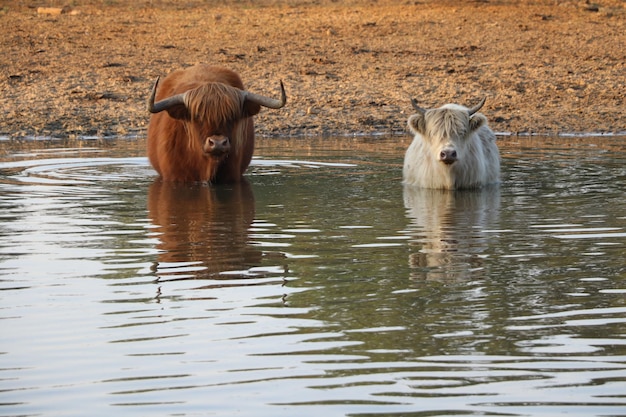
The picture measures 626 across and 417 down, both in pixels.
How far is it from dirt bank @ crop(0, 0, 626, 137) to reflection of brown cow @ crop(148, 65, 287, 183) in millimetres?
4107

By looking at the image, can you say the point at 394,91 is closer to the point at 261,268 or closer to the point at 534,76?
the point at 534,76

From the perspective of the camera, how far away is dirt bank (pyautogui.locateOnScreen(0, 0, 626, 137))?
582 inches

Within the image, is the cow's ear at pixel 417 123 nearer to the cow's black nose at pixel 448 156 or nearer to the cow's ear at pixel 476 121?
the cow's ear at pixel 476 121

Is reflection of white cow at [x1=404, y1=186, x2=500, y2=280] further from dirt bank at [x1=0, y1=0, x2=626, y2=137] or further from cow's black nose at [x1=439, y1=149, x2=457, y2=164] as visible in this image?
dirt bank at [x1=0, y1=0, x2=626, y2=137]

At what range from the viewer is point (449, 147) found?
9.48m

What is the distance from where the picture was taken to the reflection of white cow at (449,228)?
19.2 ft

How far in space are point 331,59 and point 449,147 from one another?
25.0 ft

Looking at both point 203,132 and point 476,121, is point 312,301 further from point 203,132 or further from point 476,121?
point 476,121

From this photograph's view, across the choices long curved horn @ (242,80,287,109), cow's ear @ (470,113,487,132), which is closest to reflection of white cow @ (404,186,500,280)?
cow's ear @ (470,113,487,132)

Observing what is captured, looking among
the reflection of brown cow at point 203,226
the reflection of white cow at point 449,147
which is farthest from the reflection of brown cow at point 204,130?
the reflection of white cow at point 449,147

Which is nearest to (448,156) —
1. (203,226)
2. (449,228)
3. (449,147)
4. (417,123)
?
Result: (449,147)

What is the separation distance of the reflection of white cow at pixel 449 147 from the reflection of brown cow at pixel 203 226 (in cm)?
132

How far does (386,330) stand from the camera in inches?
179

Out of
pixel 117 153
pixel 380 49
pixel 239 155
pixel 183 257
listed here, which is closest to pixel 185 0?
pixel 380 49
